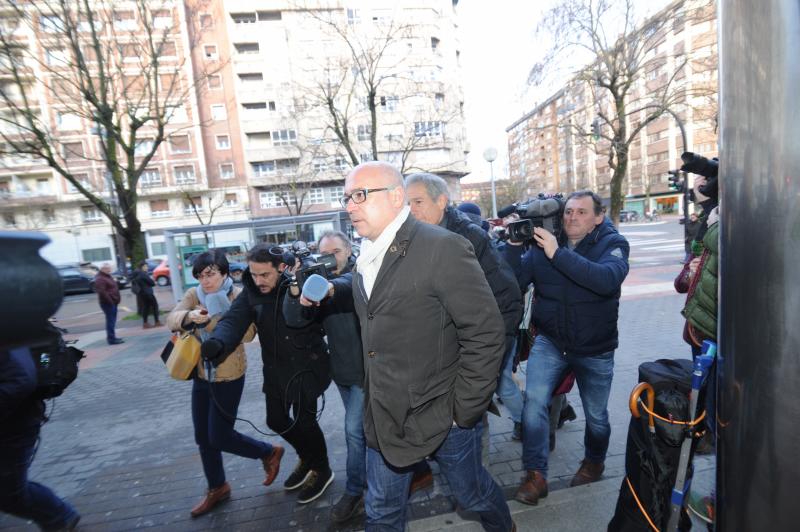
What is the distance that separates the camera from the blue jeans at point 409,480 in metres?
1.99

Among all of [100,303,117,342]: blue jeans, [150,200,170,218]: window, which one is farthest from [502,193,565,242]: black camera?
[150,200,170,218]: window

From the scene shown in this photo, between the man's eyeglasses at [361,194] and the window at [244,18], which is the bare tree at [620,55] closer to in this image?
the man's eyeglasses at [361,194]

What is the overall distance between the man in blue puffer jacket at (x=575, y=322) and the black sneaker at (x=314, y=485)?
4.70 ft

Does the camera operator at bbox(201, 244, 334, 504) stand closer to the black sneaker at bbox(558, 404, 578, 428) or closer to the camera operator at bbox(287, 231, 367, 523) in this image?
the camera operator at bbox(287, 231, 367, 523)

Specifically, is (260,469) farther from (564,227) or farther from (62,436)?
(564,227)

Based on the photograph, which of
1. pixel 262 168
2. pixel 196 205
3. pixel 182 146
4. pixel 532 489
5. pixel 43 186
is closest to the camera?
pixel 532 489

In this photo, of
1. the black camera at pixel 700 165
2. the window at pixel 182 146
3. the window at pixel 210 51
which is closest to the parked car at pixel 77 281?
the window at pixel 182 146

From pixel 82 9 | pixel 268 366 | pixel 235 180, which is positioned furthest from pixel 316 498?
pixel 235 180

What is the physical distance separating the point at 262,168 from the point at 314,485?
139ft

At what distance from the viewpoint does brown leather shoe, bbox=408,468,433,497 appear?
301 cm

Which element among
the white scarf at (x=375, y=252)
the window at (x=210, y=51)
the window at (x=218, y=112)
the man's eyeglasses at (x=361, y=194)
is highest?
the window at (x=210, y=51)

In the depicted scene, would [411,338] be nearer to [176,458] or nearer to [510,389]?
[510,389]

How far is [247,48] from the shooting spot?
135ft

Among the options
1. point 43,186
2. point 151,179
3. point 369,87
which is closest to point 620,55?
point 369,87
